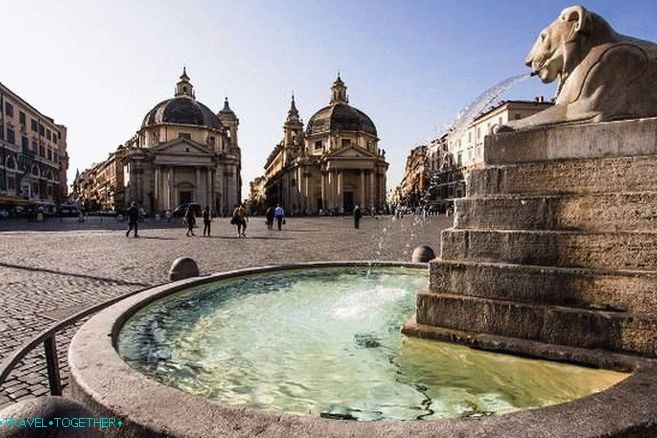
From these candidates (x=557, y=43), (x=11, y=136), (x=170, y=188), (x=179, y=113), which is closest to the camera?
(x=557, y=43)

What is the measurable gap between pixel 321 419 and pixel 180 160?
64045 mm

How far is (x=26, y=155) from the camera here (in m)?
52.2

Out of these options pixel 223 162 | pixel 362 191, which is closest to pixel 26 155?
pixel 223 162

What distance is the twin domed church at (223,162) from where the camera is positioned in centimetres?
6116

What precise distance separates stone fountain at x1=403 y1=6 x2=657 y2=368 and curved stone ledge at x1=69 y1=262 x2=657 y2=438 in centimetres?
80

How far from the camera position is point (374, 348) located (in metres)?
3.38

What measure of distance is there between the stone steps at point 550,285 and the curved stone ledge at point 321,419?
0.82 meters

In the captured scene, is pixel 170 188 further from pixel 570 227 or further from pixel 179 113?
pixel 570 227

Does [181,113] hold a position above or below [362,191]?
above

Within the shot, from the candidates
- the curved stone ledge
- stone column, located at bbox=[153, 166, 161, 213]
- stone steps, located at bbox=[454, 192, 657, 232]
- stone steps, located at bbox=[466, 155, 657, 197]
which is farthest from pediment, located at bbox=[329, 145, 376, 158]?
the curved stone ledge

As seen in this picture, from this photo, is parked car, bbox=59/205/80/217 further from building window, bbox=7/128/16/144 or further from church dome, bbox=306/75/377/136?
church dome, bbox=306/75/377/136

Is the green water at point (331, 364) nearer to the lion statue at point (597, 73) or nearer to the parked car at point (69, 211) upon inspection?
the lion statue at point (597, 73)

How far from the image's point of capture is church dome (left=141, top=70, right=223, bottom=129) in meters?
65.2

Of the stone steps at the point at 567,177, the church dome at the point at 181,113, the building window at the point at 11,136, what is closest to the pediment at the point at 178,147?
the church dome at the point at 181,113
